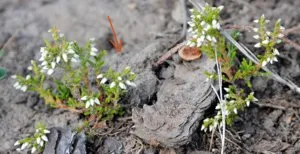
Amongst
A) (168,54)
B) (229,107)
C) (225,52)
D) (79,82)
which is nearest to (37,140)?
(79,82)

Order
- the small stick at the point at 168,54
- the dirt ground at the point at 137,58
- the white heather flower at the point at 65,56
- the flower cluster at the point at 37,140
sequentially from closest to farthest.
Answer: the white heather flower at the point at 65,56, the flower cluster at the point at 37,140, the dirt ground at the point at 137,58, the small stick at the point at 168,54

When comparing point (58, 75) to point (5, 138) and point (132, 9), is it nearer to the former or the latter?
point (5, 138)

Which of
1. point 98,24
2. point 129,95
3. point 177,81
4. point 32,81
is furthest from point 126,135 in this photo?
point 98,24

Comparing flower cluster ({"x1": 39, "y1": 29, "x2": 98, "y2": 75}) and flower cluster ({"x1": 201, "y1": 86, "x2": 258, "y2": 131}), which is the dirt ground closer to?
flower cluster ({"x1": 201, "y1": 86, "x2": 258, "y2": 131})

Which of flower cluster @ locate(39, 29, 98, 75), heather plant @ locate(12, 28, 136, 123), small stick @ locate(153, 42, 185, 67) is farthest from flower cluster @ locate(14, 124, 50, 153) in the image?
small stick @ locate(153, 42, 185, 67)

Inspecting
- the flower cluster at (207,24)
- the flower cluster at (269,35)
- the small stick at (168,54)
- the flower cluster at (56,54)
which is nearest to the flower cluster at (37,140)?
the flower cluster at (56,54)

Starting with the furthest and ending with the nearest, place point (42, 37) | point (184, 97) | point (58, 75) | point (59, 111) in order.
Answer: point (42, 37)
point (58, 75)
point (59, 111)
point (184, 97)

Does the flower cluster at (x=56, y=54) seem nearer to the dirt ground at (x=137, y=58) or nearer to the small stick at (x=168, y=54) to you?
the dirt ground at (x=137, y=58)
